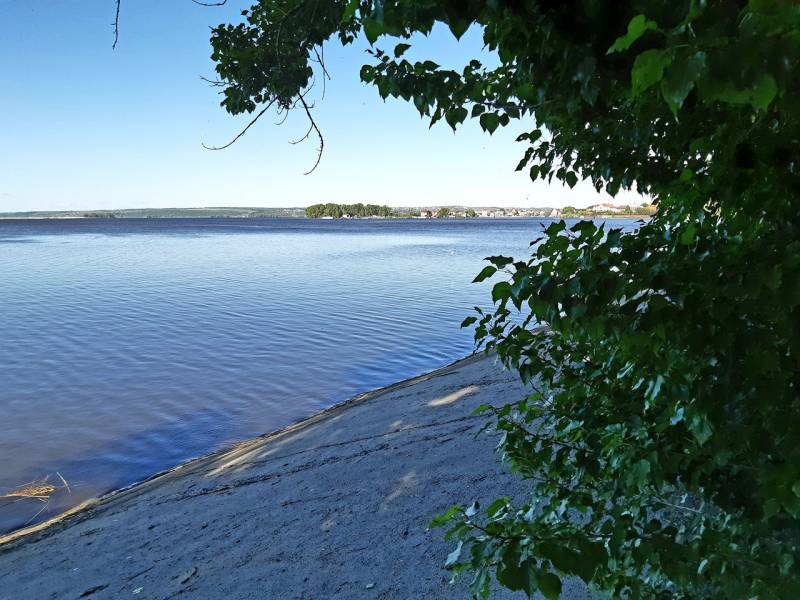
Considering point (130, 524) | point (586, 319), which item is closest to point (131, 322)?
point (130, 524)

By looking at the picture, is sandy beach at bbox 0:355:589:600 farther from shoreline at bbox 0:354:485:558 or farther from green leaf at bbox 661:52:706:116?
green leaf at bbox 661:52:706:116

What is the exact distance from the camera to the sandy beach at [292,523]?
4711mm

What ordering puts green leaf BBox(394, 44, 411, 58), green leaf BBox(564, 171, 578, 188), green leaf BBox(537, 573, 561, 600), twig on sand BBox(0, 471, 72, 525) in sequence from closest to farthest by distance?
green leaf BBox(537, 573, 561, 600)
green leaf BBox(394, 44, 411, 58)
green leaf BBox(564, 171, 578, 188)
twig on sand BBox(0, 471, 72, 525)

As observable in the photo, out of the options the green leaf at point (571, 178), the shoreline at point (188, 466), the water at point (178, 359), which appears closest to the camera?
the green leaf at point (571, 178)

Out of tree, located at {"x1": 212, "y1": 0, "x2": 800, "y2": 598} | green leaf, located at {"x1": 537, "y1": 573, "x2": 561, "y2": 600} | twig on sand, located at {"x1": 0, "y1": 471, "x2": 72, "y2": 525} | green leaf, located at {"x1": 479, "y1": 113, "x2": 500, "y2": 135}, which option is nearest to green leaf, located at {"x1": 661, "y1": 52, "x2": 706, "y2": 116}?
tree, located at {"x1": 212, "y1": 0, "x2": 800, "y2": 598}

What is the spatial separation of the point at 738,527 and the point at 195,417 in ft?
37.2

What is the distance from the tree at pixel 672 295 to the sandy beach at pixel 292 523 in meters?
1.99

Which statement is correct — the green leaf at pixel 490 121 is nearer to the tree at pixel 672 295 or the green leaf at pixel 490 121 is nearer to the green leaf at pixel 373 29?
the tree at pixel 672 295

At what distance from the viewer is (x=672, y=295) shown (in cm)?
165

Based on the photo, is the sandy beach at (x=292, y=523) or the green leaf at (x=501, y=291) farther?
the sandy beach at (x=292, y=523)

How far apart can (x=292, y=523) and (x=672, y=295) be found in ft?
16.9

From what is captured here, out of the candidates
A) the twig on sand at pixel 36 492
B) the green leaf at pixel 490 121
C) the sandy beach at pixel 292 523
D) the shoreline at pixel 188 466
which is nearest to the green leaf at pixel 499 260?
the green leaf at pixel 490 121

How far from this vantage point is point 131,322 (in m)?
20.8

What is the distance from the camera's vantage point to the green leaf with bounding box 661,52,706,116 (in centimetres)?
100
